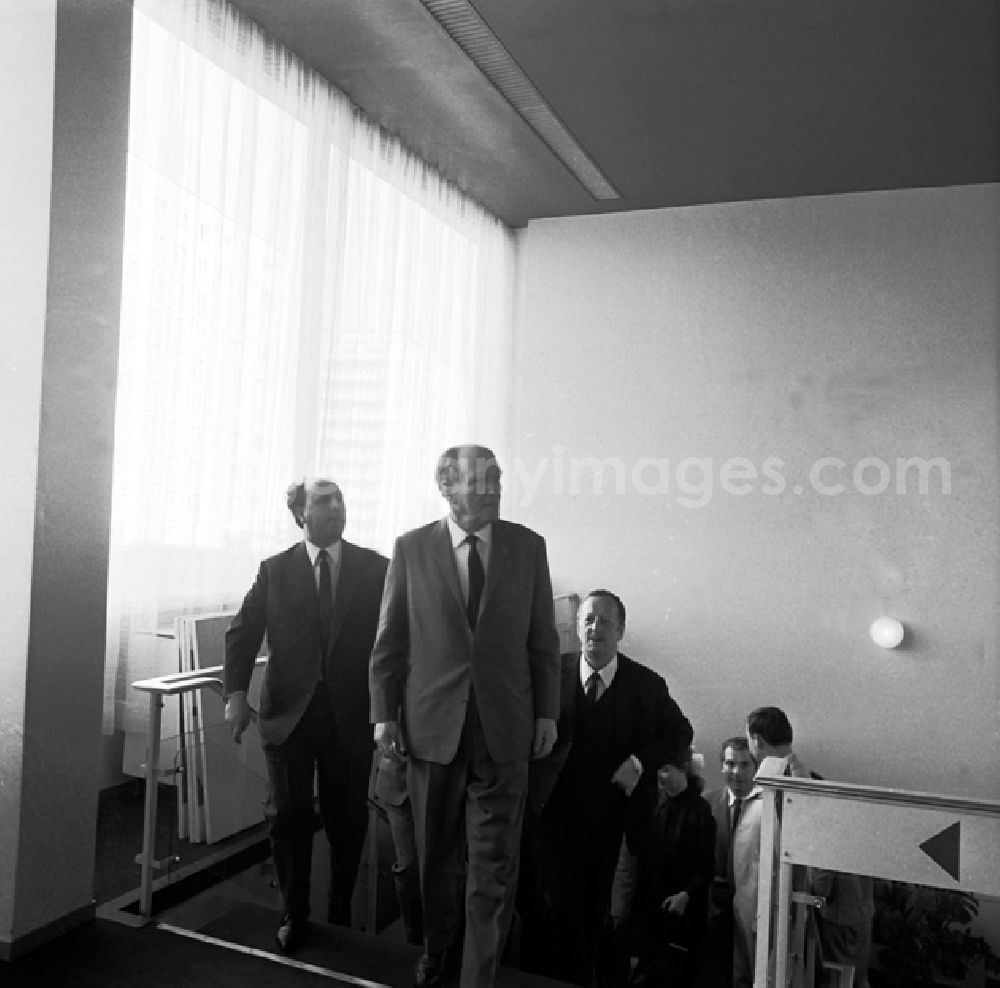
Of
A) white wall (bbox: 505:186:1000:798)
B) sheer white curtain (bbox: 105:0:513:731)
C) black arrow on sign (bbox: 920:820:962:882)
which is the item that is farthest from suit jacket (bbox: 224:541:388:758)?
white wall (bbox: 505:186:1000:798)

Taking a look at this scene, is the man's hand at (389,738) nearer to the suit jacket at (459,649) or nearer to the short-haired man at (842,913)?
the suit jacket at (459,649)

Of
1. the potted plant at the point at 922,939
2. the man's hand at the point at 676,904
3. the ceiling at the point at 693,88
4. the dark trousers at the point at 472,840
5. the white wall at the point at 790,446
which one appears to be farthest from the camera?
the white wall at the point at 790,446

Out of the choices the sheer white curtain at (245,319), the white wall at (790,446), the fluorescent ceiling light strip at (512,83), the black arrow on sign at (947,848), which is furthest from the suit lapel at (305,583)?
the white wall at (790,446)

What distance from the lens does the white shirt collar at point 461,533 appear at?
2.80 metres

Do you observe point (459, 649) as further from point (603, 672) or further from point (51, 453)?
point (51, 453)

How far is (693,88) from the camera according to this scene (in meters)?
4.62

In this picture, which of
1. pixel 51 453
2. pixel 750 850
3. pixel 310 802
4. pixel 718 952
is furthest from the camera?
pixel 718 952

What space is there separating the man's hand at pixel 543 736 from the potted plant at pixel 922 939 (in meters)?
3.48

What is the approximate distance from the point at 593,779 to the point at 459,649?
77 centimetres

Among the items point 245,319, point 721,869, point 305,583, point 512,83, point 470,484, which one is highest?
point 512,83

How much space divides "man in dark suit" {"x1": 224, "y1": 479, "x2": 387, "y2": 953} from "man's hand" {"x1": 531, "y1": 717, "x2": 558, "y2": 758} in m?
0.71

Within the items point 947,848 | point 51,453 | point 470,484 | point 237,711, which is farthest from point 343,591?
point 947,848

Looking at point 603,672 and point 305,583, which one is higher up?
point 305,583

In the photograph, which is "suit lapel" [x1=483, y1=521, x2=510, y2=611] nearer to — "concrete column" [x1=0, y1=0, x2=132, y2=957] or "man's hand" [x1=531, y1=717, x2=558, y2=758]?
"man's hand" [x1=531, y1=717, x2=558, y2=758]
